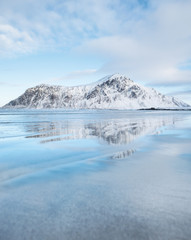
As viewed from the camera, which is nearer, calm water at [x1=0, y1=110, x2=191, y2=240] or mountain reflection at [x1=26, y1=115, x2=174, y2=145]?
calm water at [x1=0, y1=110, x2=191, y2=240]

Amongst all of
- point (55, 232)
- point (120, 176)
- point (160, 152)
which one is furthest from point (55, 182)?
point (160, 152)

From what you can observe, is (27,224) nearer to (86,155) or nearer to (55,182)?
(55,182)

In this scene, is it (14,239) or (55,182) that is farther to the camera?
(55,182)

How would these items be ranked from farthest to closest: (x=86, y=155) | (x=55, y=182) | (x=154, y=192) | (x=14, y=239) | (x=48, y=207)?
(x=86, y=155) → (x=55, y=182) → (x=154, y=192) → (x=48, y=207) → (x=14, y=239)

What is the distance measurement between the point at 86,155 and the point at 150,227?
4.41 m

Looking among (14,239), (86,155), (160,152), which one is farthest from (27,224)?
(160,152)

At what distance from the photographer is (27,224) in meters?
2.69

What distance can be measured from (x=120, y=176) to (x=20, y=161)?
315cm

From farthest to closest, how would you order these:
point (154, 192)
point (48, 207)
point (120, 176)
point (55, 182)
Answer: point (120, 176), point (55, 182), point (154, 192), point (48, 207)

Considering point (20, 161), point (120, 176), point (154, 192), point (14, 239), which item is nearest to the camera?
point (14, 239)

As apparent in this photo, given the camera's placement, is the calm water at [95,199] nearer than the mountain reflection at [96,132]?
Yes

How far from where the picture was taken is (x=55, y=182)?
4.29 metres

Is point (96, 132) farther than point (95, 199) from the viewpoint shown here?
Yes

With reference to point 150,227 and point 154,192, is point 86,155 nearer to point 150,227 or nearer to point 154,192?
point 154,192
